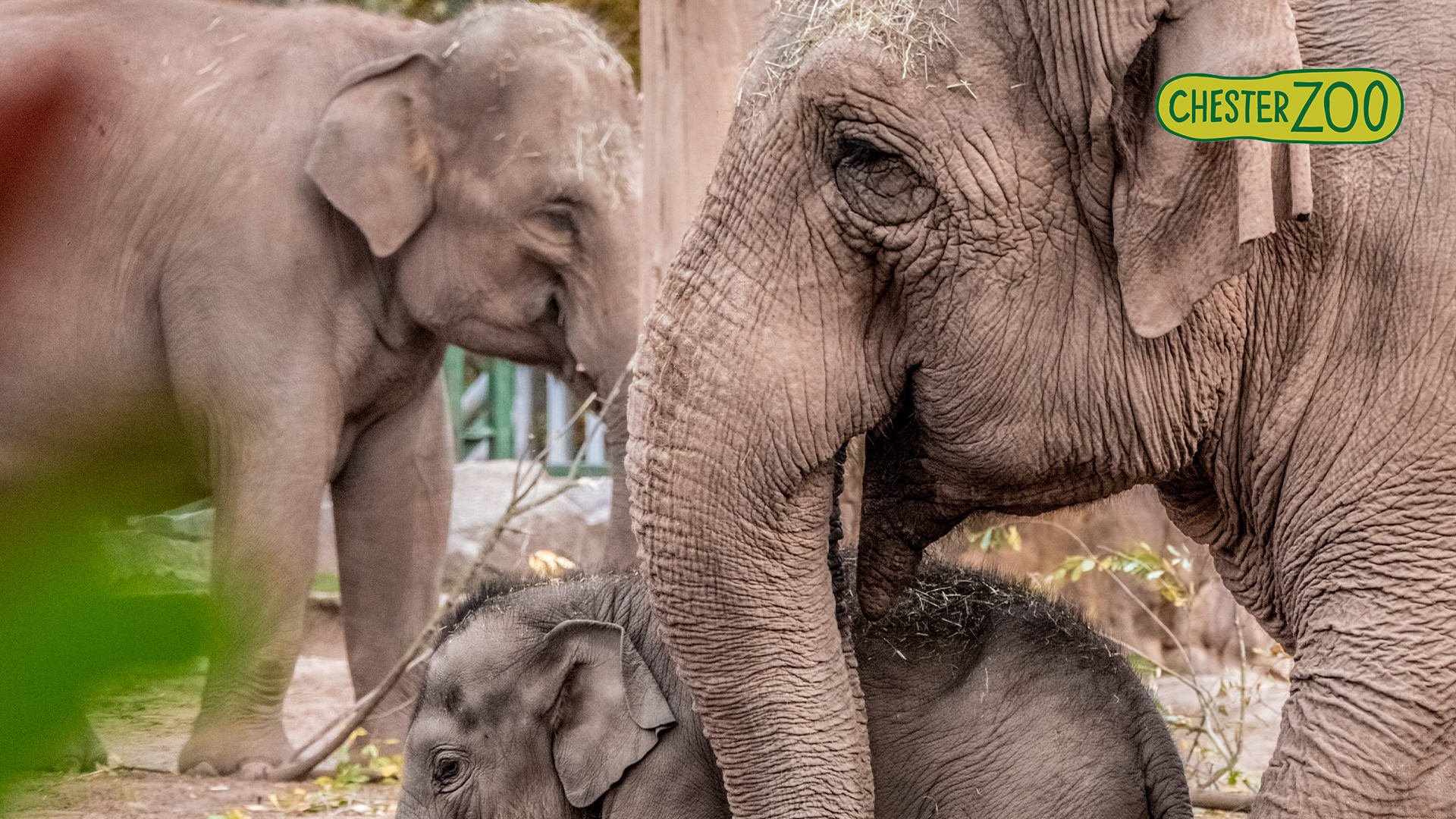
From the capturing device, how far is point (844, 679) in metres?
2.46

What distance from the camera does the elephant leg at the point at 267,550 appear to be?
478 cm

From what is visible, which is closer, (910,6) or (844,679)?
(910,6)

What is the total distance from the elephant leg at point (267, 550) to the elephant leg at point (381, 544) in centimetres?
65

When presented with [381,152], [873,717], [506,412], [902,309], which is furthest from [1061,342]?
[506,412]

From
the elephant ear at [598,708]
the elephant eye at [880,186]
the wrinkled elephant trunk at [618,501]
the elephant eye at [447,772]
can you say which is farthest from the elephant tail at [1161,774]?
the wrinkled elephant trunk at [618,501]

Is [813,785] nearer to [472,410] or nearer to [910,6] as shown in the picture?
[910,6]

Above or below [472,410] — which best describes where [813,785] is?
above

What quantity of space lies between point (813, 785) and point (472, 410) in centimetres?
980

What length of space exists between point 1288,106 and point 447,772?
2127mm

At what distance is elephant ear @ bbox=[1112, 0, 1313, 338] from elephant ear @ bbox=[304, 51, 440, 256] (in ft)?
11.2

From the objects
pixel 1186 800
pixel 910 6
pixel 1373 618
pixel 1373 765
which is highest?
pixel 910 6

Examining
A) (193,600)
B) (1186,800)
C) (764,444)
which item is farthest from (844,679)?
(193,600)

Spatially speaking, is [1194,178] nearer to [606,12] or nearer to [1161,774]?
[1161,774]

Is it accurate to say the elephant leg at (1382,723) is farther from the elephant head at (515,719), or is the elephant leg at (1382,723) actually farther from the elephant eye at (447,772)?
the elephant eye at (447,772)
